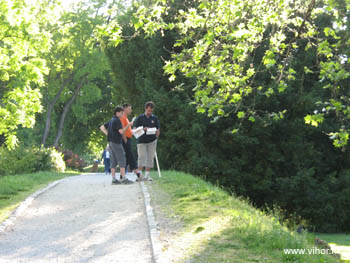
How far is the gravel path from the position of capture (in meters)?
5.88

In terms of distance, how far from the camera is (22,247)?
20.9 ft

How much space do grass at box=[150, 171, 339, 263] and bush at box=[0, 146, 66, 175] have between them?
1222 cm

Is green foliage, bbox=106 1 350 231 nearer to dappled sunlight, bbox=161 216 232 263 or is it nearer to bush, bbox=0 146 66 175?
bush, bbox=0 146 66 175

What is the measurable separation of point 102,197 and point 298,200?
1078 centimetres

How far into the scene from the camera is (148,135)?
1276 cm

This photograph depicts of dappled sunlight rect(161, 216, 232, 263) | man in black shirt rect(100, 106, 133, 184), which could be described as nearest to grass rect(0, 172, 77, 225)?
man in black shirt rect(100, 106, 133, 184)

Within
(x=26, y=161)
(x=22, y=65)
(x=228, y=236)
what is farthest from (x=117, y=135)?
(x=26, y=161)

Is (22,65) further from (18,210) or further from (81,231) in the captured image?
(81,231)

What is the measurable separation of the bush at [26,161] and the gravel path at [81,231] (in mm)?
9496

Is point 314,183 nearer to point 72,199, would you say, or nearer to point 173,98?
point 173,98

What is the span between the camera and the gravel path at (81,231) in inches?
231

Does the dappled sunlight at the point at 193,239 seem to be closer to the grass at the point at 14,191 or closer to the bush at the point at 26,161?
the grass at the point at 14,191

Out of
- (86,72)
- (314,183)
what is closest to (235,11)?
(314,183)

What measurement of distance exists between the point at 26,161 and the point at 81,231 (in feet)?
45.0
